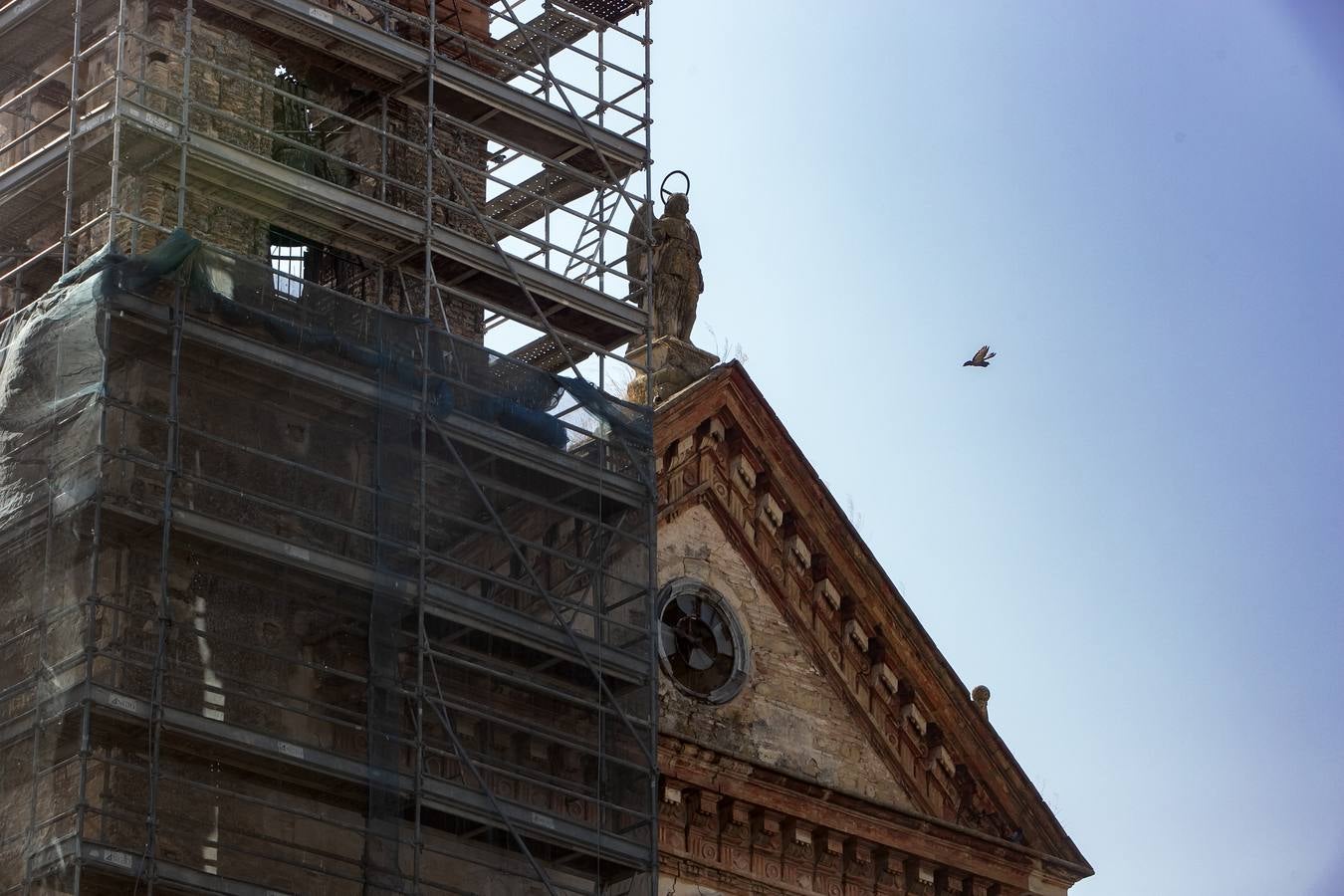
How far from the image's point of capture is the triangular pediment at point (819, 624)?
3466 centimetres

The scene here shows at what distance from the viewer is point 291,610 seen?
1144 inches

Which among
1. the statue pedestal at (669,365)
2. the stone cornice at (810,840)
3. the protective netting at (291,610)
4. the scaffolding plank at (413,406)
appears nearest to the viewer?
the protective netting at (291,610)

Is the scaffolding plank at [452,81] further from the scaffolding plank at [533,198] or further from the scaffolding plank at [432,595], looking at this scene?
the scaffolding plank at [432,595]

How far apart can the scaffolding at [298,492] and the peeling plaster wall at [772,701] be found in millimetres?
2067

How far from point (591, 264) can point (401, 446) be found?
14.5ft

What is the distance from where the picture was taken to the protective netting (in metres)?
27.4

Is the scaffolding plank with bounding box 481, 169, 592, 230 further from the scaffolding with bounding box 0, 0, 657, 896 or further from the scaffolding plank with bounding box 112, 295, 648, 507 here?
the scaffolding plank with bounding box 112, 295, 648, 507

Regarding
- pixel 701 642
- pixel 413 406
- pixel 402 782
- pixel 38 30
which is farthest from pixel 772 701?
pixel 38 30

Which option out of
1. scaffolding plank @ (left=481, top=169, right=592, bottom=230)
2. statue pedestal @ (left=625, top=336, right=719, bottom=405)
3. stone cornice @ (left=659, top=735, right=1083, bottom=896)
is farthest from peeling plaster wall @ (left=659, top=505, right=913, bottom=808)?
scaffolding plank @ (left=481, top=169, right=592, bottom=230)

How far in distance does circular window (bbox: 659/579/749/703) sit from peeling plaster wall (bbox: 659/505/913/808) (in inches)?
4.8

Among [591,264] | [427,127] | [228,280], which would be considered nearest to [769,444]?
[591,264]

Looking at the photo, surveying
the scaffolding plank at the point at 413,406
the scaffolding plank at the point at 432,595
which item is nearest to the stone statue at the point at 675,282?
the scaffolding plank at the point at 413,406

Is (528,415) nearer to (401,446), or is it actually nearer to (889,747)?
(401,446)

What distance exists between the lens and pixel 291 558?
2856cm
